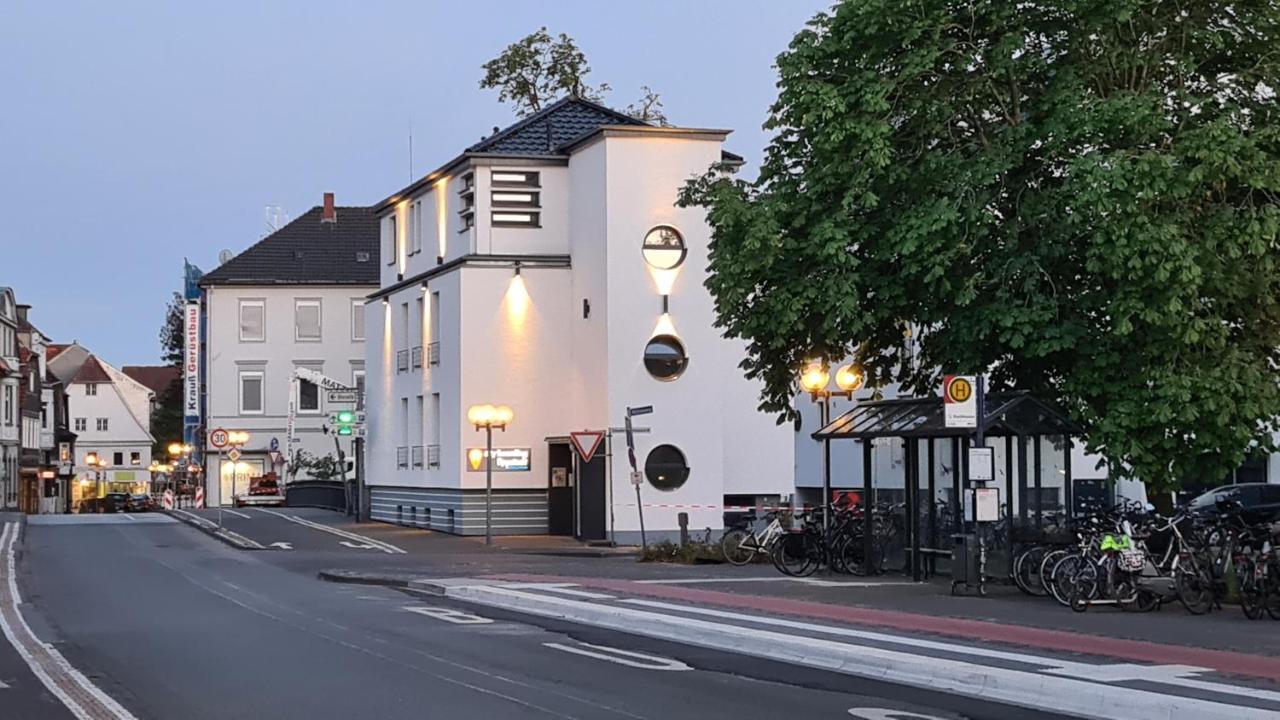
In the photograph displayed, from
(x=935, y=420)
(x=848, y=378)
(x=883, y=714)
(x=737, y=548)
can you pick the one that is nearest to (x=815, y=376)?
(x=848, y=378)

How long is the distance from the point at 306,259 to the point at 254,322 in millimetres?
3894

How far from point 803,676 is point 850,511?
48.2 ft

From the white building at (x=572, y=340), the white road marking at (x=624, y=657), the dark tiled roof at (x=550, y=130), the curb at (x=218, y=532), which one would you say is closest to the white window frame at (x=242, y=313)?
the curb at (x=218, y=532)

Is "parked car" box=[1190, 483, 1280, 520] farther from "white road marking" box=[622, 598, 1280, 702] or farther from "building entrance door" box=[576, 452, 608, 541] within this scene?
"white road marking" box=[622, 598, 1280, 702]

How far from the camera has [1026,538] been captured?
2500cm

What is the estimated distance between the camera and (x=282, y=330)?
8612 centimetres

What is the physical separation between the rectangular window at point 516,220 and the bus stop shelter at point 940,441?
53.4ft

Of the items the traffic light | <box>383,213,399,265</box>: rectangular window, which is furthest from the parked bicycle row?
the traffic light

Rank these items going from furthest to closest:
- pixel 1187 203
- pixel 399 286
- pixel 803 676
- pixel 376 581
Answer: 1. pixel 399 286
2. pixel 376 581
3. pixel 1187 203
4. pixel 803 676

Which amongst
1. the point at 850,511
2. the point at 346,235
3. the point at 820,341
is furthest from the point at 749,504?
the point at 346,235

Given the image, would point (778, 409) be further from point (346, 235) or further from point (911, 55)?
point (346, 235)

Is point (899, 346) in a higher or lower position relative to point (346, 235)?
lower

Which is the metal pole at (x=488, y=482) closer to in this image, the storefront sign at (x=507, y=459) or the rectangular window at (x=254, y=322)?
the storefront sign at (x=507, y=459)

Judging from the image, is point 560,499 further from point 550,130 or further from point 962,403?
point 962,403
